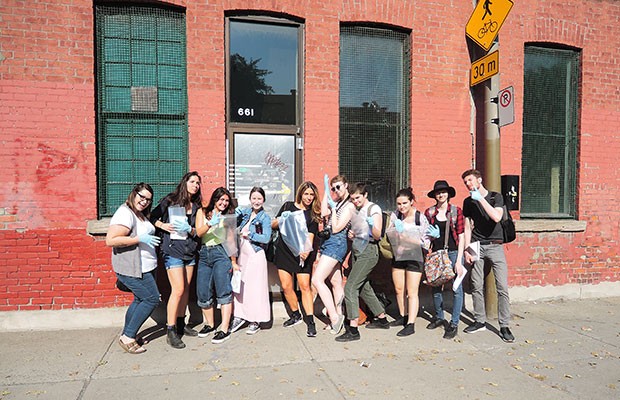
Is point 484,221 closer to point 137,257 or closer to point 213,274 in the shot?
point 213,274

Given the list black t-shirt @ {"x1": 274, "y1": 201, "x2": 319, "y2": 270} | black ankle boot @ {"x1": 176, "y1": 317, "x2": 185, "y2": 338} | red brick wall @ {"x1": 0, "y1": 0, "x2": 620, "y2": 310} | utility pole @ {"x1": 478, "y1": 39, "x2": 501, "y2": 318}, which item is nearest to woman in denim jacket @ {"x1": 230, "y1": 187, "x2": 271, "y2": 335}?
black t-shirt @ {"x1": 274, "y1": 201, "x2": 319, "y2": 270}

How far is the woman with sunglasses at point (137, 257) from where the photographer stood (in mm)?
4562

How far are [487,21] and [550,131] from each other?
2.53m

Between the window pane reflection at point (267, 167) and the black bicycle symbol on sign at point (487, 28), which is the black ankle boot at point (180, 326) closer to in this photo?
the window pane reflection at point (267, 167)

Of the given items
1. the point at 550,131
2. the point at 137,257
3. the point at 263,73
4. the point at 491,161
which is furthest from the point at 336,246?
the point at 550,131

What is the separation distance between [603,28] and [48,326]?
9800mm

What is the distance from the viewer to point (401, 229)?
5.16 meters

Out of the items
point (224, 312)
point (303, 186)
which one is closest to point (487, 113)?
point (303, 186)

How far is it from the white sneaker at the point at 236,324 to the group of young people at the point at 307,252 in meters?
0.01

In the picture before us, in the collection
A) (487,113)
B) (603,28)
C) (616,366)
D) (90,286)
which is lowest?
(616,366)

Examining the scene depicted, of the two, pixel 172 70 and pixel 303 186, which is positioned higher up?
pixel 172 70

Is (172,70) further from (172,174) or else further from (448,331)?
(448,331)

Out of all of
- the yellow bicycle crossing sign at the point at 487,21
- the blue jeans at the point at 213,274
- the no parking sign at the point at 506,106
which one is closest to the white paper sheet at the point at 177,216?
the blue jeans at the point at 213,274

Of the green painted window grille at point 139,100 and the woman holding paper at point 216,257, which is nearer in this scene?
the woman holding paper at point 216,257
